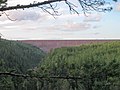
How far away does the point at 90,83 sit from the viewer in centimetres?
1055

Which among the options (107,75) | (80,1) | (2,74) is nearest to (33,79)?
(2,74)

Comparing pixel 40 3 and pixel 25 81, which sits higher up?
pixel 40 3

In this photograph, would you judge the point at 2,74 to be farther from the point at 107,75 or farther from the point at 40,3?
A: the point at 107,75

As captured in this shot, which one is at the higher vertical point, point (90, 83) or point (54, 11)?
point (54, 11)

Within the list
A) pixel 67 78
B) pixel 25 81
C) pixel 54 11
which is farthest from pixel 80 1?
pixel 25 81

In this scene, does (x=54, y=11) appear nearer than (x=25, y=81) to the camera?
Yes

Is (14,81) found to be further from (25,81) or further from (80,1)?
(80,1)

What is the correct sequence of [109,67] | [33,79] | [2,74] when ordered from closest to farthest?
1. [2,74]
2. [33,79]
3. [109,67]

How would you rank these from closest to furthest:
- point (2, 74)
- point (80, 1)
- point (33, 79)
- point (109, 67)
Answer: point (80, 1)
point (2, 74)
point (33, 79)
point (109, 67)

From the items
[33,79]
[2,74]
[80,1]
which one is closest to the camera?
[80,1]

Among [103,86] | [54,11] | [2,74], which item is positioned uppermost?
[54,11]

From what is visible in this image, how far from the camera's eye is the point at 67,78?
33.3 ft

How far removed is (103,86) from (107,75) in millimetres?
780

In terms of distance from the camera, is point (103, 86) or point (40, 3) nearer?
point (40, 3)
